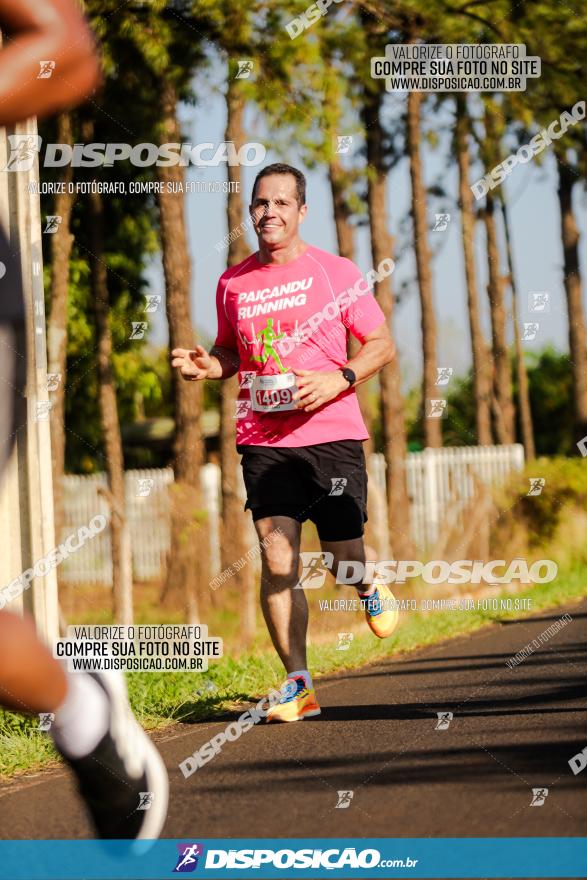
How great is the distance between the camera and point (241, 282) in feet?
18.0

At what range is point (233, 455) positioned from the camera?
17.0m


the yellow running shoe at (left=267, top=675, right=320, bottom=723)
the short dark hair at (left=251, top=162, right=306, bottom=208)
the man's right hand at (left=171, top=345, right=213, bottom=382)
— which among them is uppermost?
the short dark hair at (left=251, top=162, right=306, bottom=208)

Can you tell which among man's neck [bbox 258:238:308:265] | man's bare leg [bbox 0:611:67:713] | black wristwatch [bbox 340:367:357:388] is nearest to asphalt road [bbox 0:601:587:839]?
man's bare leg [bbox 0:611:67:713]

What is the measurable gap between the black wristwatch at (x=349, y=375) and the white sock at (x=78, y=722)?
2343mm

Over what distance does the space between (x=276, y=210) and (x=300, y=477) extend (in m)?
1.06

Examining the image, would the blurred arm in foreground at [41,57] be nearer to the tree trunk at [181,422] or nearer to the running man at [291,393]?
the running man at [291,393]

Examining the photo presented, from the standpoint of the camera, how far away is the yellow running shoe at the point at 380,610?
5848mm

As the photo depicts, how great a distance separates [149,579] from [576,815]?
75.5 ft

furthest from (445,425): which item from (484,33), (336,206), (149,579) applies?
(484,33)

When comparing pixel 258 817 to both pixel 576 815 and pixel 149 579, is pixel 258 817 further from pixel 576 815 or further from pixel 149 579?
pixel 149 579

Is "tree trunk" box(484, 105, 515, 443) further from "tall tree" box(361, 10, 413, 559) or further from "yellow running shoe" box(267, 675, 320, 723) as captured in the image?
"yellow running shoe" box(267, 675, 320, 723)

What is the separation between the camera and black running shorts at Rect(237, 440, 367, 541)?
5.39m

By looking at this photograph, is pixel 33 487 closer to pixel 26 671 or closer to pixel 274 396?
pixel 274 396

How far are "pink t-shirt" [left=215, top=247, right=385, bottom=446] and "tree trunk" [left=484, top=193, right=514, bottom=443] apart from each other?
2305cm
